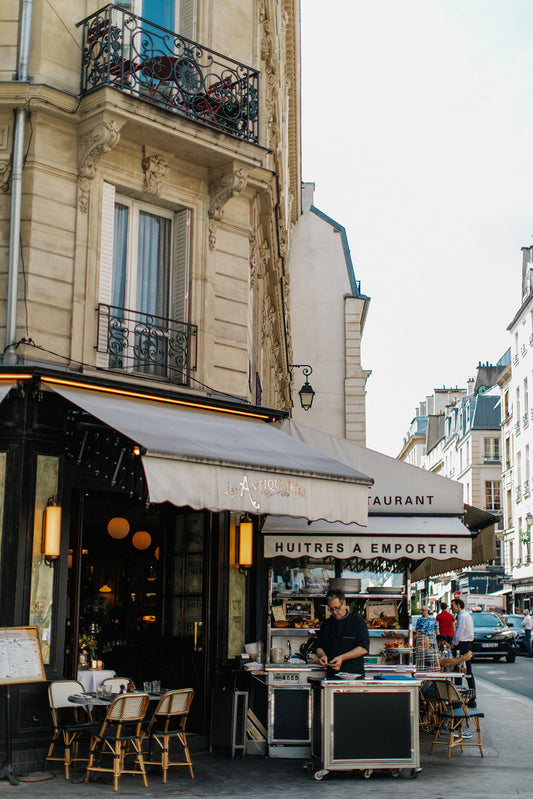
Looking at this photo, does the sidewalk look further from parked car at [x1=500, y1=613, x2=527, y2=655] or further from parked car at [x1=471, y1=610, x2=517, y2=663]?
parked car at [x1=500, y1=613, x2=527, y2=655]

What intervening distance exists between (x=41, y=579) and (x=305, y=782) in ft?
10.9

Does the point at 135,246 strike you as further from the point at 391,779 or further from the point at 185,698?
the point at 391,779

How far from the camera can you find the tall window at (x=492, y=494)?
2950 inches

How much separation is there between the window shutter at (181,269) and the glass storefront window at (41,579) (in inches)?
117

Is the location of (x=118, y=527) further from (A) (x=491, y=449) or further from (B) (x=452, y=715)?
(A) (x=491, y=449)

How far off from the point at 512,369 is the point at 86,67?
53991 mm

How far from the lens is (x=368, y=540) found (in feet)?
39.1

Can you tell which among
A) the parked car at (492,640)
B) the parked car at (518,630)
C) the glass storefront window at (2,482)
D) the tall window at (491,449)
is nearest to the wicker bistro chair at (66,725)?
the glass storefront window at (2,482)

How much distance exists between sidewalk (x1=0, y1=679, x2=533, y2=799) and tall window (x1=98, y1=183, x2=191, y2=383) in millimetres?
4548

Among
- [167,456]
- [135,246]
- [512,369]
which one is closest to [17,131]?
[135,246]

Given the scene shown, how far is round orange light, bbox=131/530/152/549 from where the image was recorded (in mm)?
15383

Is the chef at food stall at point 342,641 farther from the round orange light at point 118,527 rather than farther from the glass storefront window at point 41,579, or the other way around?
the round orange light at point 118,527

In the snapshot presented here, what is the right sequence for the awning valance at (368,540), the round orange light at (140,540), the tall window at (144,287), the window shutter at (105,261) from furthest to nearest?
the round orange light at (140,540) → the awning valance at (368,540) → the tall window at (144,287) → the window shutter at (105,261)

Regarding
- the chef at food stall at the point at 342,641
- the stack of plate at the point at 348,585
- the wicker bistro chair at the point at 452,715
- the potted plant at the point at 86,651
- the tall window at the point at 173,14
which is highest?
the tall window at the point at 173,14
